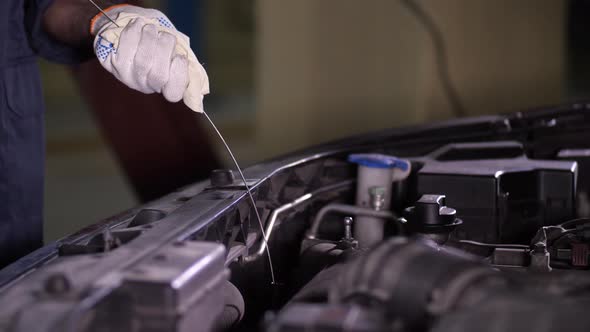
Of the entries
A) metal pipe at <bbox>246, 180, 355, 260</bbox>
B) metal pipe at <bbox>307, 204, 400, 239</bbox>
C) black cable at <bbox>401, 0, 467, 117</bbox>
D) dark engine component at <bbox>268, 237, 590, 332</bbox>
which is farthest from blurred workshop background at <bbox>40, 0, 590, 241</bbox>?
dark engine component at <bbox>268, 237, 590, 332</bbox>

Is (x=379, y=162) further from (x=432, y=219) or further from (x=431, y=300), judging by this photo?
(x=431, y=300)

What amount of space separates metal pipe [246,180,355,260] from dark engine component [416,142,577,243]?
0.18 m

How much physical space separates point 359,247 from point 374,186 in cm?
18

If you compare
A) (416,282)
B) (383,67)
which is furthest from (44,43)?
(383,67)

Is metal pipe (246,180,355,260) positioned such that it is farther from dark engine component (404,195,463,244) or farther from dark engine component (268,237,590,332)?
dark engine component (268,237,590,332)

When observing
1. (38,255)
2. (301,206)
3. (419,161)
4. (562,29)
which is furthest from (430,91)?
(38,255)

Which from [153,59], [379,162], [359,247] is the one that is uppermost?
[153,59]

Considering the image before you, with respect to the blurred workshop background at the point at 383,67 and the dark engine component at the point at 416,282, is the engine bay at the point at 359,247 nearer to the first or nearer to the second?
the dark engine component at the point at 416,282

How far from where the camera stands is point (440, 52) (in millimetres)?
3021

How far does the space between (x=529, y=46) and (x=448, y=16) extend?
63 cm

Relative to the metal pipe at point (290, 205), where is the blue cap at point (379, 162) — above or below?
above

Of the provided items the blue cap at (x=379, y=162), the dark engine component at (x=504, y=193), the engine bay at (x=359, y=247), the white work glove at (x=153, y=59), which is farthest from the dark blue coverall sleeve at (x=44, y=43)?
the dark engine component at (x=504, y=193)

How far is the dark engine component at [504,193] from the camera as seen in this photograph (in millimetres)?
1104

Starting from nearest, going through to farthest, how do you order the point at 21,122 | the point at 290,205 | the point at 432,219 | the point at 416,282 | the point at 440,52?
the point at 416,282
the point at 432,219
the point at 290,205
the point at 21,122
the point at 440,52
